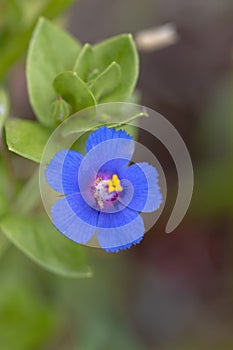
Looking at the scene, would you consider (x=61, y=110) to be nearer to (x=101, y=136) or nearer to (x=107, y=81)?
(x=107, y=81)

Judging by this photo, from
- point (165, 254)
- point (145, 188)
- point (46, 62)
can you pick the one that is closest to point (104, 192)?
point (145, 188)

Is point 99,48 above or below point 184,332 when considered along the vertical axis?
above

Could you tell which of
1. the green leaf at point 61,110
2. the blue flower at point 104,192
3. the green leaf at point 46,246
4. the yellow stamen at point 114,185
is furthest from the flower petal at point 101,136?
the green leaf at point 46,246

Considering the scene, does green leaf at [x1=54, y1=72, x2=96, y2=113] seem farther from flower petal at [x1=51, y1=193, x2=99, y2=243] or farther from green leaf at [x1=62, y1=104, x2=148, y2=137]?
flower petal at [x1=51, y1=193, x2=99, y2=243]

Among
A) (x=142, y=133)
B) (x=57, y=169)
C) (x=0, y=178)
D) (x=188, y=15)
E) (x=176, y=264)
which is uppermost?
(x=57, y=169)

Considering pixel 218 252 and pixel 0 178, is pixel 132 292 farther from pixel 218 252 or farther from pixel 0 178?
pixel 0 178

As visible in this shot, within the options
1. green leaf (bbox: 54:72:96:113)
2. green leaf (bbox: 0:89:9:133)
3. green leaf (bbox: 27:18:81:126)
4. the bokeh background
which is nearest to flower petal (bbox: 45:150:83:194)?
green leaf (bbox: 54:72:96:113)

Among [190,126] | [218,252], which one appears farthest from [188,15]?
[218,252]
